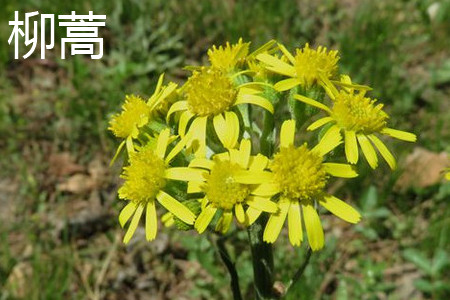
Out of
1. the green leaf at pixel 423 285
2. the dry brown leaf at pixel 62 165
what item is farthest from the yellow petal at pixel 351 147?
the dry brown leaf at pixel 62 165

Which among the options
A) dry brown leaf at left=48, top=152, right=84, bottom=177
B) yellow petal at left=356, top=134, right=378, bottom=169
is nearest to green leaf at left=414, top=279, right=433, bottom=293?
yellow petal at left=356, top=134, right=378, bottom=169

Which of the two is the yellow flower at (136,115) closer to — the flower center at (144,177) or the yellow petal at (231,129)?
the flower center at (144,177)

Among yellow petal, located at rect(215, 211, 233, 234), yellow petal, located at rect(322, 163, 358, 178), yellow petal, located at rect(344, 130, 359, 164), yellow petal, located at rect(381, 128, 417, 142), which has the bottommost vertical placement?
yellow petal, located at rect(215, 211, 233, 234)

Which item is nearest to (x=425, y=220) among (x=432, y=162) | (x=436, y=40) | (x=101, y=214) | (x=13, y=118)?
(x=432, y=162)

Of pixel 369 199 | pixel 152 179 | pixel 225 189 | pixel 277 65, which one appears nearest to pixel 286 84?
pixel 277 65

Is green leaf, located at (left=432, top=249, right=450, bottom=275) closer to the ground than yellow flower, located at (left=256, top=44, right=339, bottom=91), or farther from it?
closer to the ground

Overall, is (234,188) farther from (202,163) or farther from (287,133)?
(287,133)

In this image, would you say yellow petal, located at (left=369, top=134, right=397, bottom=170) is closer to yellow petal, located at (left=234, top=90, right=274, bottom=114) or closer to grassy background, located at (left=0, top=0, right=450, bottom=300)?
yellow petal, located at (left=234, top=90, right=274, bottom=114)
